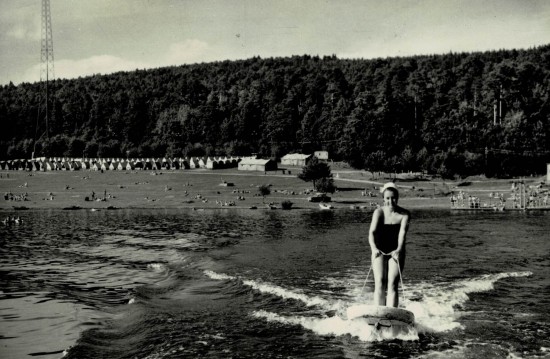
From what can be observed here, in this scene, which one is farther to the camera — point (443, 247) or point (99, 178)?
point (99, 178)

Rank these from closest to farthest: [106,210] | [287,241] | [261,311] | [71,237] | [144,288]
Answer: [261,311], [144,288], [287,241], [71,237], [106,210]

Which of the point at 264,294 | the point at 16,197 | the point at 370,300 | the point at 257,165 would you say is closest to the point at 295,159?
the point at 257,165

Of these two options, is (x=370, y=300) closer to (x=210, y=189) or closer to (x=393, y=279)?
(x=393, y=279)

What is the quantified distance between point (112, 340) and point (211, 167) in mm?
143163

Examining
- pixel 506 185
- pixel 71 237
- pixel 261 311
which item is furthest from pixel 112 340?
pixel 506 185

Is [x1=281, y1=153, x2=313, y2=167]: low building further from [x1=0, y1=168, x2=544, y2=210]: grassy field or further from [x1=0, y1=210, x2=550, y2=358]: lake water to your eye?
[x1=0, y1=210, x2=550, y2=358]: lake water

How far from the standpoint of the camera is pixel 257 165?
15775 cm

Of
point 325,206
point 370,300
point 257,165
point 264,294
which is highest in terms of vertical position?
point 257,165

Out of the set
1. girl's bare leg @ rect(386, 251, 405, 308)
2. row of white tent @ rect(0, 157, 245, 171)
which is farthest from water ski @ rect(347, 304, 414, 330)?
row of white tent @ rect(0, 157, 245, 171)

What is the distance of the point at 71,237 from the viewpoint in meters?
71.9

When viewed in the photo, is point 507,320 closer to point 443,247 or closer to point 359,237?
point 443,247

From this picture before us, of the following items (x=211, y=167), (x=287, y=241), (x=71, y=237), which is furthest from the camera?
(x=211, y=167)

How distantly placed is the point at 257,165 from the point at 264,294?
127 m

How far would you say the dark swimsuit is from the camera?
20047mm
